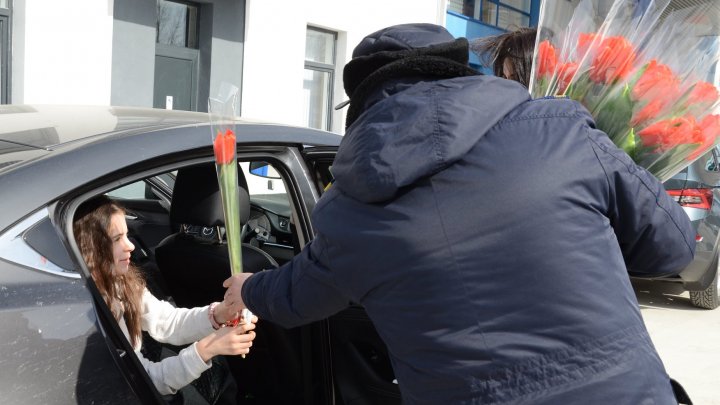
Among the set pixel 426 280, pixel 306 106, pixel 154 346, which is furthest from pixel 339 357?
A: pixel 306 106

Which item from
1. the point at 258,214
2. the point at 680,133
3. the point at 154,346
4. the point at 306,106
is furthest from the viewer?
the point at 306,106

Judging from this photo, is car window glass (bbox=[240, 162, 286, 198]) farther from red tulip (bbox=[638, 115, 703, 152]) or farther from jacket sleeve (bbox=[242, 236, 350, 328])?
red tulip (bbox=[638, 115, 703, 152])

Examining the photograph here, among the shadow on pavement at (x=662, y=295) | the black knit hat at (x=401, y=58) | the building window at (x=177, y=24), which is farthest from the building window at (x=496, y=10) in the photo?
the black knit hat at (x=401, y=58)

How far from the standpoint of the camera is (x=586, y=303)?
1.40 m

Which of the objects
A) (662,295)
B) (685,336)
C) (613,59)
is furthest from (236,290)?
(662,295)

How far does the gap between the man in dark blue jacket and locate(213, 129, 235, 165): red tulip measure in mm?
378

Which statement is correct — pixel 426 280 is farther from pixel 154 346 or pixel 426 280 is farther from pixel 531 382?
pixel 154 346

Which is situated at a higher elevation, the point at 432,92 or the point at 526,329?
the point at 432,92

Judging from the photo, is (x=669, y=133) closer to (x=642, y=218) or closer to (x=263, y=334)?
(x=642, y=218)

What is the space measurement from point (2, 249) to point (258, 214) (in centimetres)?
229

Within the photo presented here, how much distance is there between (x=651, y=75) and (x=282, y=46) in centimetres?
913

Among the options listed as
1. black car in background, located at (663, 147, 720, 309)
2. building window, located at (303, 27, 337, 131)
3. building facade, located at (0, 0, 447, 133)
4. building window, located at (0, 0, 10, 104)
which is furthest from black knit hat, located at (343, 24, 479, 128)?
building window, located at (303, 27, 337, 131)

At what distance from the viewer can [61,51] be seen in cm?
796

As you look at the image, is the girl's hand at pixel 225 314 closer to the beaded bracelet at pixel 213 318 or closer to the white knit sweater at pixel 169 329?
the beaded bracelet at pixel 213 318
